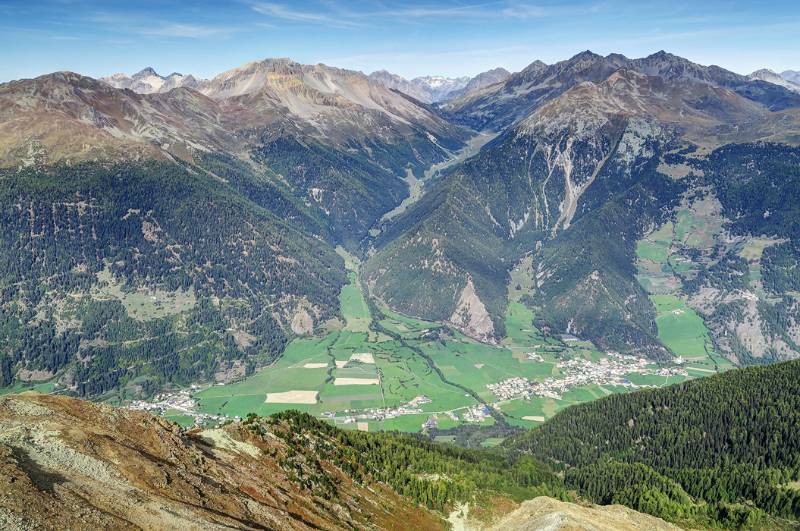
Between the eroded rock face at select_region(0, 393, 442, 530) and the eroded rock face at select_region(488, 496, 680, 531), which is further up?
the eroded rock face at select_region(0, 393, 442, 530)

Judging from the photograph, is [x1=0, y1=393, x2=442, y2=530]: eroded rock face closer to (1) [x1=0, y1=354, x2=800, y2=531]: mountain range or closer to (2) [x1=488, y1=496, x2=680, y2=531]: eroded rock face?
(1) [x1=0, y1=354, x2=800, y2=531]: mountain range

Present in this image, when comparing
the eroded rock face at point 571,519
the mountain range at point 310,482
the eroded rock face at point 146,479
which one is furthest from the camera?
the eroded rock face at point 571,519

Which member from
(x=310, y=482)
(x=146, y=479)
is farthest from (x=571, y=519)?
(x=146, y=479)

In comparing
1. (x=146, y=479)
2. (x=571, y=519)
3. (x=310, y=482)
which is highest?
(x=146, y=479)

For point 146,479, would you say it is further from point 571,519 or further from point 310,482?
point 571,519

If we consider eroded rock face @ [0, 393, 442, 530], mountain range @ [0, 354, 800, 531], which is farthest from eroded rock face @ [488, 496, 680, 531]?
eroded rock face @ [0, 393, 442, 530]

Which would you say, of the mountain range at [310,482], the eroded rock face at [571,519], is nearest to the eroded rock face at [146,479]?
the mountain range at [310,482]

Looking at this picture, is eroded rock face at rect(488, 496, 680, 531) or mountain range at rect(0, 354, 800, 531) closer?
mountain range at rect(0, 354, 800, 531)

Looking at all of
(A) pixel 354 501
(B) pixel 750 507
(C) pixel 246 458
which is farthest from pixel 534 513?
(B) pixel 750 507

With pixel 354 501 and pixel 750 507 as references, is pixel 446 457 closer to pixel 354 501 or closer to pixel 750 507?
pixel 354 501

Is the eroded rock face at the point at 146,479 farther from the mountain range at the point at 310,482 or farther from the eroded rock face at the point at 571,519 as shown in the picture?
the eroded rock face at the point at 571,519

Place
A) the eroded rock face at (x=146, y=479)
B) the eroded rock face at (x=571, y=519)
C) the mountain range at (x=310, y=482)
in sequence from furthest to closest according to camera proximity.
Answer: the eroded rock face at (x=571, y=519), the mountain range at (x=310, y=482), the eroded rock face at (x=146, y=479)
